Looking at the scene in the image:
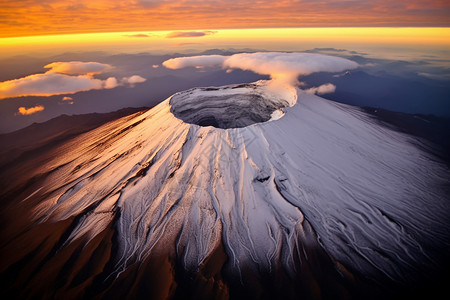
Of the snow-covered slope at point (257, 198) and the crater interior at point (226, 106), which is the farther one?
the crater interior at point (226, 106)

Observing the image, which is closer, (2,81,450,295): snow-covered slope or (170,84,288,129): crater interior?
(2,81,450,295): snow-covered slope

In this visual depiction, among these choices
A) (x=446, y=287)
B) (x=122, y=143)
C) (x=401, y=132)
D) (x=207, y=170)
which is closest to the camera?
(x=446, y=287)

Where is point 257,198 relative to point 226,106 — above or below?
below

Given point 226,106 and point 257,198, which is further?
point 226,106

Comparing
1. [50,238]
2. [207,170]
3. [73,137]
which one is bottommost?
[73,137]

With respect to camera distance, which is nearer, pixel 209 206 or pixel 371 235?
pixel 371 235

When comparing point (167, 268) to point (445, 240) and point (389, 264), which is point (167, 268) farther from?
point (445, 240)

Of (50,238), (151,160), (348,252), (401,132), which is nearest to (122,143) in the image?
(151,160)

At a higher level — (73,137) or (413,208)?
(413,208)
